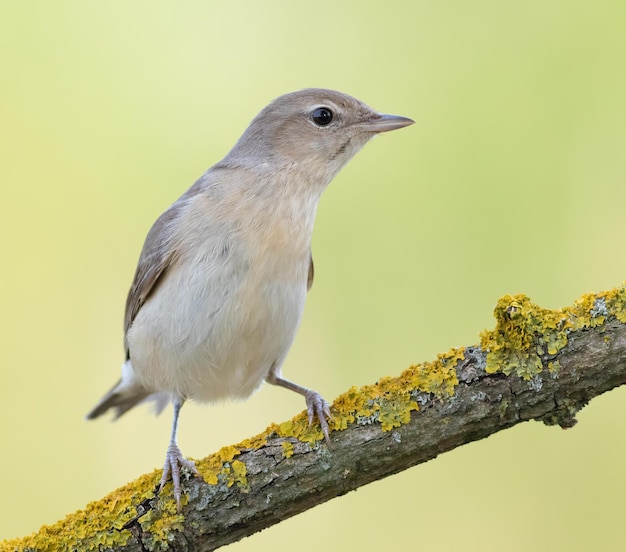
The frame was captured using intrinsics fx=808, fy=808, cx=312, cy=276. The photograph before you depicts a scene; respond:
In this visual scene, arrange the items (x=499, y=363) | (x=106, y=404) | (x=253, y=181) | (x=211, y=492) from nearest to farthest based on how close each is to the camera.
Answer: (x=499, y=363), (x=211, y=492), (x=253, y=181), (x=106, y=404)

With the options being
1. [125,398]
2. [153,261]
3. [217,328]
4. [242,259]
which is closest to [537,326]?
[242,259]

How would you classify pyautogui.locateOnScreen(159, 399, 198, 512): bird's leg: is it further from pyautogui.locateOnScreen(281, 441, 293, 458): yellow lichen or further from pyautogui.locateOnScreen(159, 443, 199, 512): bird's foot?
pyautogui.locateOnScreen(281, 441, 293, 458): yellow lichen

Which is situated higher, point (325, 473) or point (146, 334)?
point (146, 334)

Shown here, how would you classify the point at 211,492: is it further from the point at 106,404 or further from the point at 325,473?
the point at 106,404

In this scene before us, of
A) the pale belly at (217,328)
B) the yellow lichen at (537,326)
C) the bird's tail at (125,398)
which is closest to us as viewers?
the yellow lichen at (537,326)

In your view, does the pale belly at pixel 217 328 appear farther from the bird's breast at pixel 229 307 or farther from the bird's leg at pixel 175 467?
the bird's leg at pixel 175 467

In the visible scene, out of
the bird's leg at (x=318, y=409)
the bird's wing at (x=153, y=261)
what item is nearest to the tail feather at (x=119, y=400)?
the bird's wing at (x=153, y=261)

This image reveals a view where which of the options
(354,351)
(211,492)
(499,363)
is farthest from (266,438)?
(354,351)
